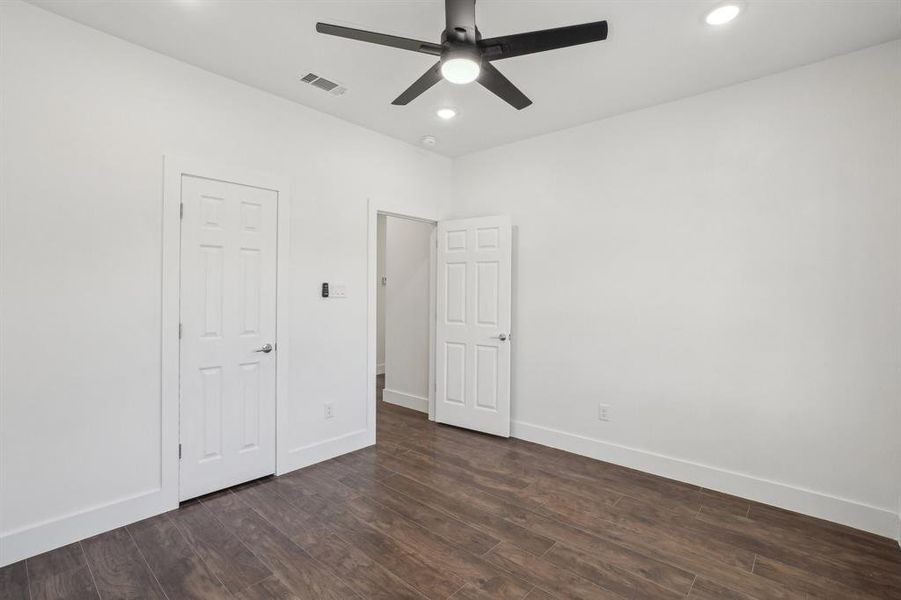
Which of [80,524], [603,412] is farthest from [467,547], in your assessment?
[80,524]

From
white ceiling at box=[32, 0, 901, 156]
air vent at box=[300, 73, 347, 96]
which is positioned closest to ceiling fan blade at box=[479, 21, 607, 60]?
white ceiling at box=[32, 0, 901, 156]

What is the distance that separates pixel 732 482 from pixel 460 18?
346cm

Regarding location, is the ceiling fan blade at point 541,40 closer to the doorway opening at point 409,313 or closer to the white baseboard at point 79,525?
the doorway opening at point 409,313

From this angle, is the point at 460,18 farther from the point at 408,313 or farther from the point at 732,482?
the point at 408,313

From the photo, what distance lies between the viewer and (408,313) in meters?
5.22

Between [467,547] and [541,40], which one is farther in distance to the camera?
[467,547]

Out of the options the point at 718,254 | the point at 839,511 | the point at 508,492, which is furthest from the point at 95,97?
the point at 839,511

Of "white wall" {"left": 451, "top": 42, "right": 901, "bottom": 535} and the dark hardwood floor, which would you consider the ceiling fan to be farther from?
the dark hardwood floor

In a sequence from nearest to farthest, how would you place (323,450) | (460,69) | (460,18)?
(460,18) → (460,69) → (323,450)

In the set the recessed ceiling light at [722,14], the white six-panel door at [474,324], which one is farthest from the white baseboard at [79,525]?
the recessed ceiling light at [722,14]

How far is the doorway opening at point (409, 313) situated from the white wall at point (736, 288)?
1344 millimetres

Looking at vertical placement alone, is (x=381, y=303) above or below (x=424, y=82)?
below

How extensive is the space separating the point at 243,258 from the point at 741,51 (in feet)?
11.8

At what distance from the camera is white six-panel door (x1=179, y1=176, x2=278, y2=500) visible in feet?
9.28
